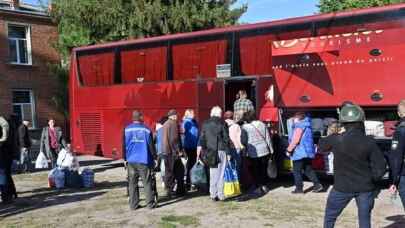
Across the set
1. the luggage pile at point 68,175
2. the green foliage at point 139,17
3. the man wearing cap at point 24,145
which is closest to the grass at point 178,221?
the luggage pile at point 68,175

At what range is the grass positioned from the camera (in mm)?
7746

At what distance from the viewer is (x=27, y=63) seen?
81.3ft

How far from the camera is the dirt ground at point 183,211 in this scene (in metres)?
7.80

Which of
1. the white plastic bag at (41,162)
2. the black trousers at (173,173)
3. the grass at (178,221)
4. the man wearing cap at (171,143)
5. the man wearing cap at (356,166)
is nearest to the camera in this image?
the man wearing cap at (356,166)

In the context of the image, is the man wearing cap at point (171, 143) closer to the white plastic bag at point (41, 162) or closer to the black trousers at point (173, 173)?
the black trousers at point (173, 173)

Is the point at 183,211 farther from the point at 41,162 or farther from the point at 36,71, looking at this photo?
the point at 36,71

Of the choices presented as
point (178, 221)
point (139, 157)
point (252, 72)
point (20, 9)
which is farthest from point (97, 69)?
point (20, 9)

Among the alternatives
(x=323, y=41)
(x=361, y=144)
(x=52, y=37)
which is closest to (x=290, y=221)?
(x=361, y=144)

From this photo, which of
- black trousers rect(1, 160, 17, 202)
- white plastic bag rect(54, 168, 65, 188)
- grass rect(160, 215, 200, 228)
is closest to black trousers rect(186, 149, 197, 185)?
grass rect(160, 215, 200, 228)

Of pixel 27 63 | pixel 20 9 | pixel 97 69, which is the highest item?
pixel 20 9

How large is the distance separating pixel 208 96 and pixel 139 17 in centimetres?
815

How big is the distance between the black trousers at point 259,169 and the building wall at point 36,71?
15567 mm

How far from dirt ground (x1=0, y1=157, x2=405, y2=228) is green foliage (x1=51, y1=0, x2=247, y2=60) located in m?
9.76

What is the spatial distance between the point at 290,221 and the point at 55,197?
5.01m
